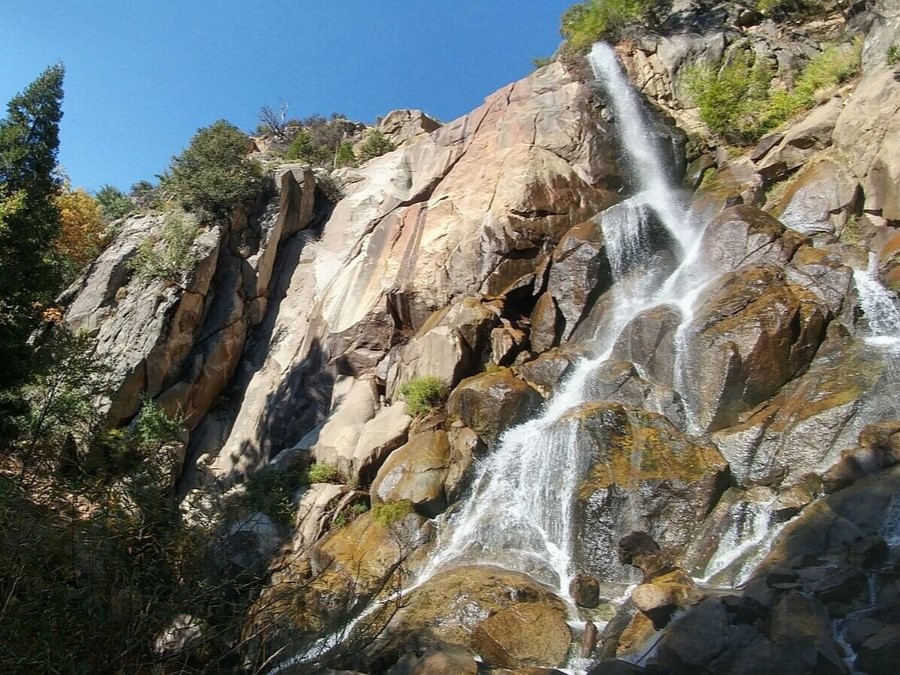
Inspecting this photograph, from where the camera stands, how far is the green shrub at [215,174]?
24281 mm

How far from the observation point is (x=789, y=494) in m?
11.3

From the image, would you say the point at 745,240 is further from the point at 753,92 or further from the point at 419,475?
the point at 753,92

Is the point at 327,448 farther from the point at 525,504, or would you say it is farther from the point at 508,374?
the point at 525,504

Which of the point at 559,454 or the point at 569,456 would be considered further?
the point at 559,454

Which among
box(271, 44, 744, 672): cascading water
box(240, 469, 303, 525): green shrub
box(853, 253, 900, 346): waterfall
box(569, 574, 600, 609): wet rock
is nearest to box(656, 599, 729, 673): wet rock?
box(569, 574, 600, 609): wet rock

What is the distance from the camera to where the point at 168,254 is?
73.2ft

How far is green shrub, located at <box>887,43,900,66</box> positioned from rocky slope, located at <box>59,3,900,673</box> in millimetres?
379

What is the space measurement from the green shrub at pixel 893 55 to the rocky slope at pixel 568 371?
379mm

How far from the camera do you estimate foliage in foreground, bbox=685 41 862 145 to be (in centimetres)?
2191

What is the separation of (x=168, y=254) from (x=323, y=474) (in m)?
9.74

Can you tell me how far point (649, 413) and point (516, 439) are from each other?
9.74 ft

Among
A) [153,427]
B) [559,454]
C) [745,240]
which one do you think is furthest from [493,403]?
[153,427]

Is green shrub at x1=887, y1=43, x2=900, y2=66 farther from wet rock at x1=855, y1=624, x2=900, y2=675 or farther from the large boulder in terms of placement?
wet rock at x1=855, y1=624, x2=900, y2=675

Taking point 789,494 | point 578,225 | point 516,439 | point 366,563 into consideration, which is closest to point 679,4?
Answer: point 578,225
